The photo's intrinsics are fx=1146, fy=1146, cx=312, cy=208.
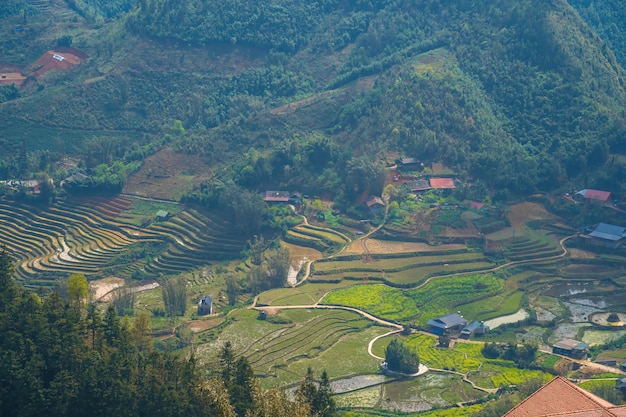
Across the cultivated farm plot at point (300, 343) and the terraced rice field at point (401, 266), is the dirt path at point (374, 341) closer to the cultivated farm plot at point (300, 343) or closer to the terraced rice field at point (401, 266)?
the cultivated farm plot at point (300, 343)

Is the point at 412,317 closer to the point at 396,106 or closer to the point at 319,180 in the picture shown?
the point at 319,180

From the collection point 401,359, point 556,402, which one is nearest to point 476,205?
point 401,359

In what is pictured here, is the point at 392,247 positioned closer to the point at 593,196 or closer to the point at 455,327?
the point at 455,327

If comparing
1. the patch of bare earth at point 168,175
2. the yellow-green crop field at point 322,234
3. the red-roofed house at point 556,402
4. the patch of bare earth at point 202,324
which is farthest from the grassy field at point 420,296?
the red-roofed house at point 556,402

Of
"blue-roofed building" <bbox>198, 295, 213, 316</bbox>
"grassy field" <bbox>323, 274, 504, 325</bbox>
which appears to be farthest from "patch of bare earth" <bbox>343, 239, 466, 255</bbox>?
"blue-roofed building" <bbox>198, 295, 213, 316</bbox>

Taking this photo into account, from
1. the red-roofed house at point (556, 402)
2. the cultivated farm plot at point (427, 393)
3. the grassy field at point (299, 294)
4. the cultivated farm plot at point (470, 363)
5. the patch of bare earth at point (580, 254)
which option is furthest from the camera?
the patch of bare earth at point (580, 254)

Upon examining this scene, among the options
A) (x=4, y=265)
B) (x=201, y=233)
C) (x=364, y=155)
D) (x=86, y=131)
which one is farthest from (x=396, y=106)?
(x=4, y=265)

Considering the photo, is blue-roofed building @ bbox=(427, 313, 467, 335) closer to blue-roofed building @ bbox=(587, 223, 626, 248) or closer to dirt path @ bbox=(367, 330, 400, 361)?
dirt path @ bbox=(367, 330, 400, 361)
